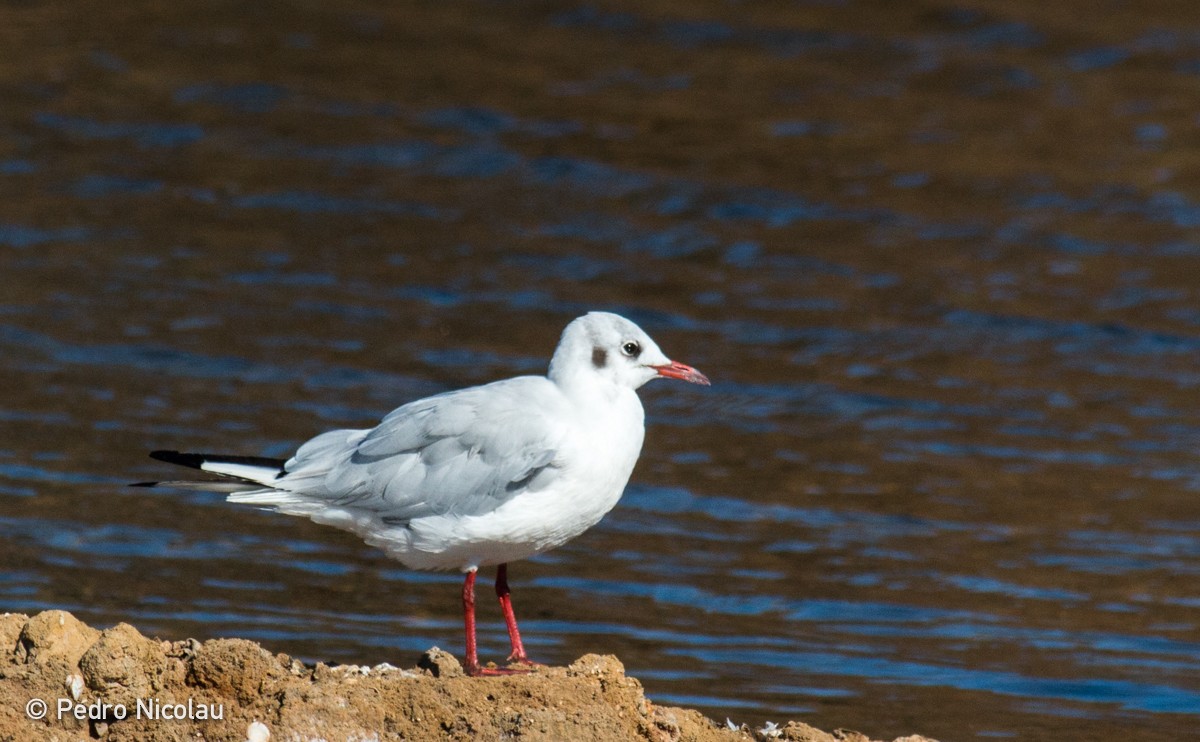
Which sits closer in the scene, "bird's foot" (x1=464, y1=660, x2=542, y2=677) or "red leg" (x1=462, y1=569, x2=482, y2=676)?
"bird's foot" (x1=464, y1=660, x2=542, y2=677)

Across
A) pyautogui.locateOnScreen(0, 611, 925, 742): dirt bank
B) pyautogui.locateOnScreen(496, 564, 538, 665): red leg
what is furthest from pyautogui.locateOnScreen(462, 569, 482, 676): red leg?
pyautogui.locateOnScreen(0, 611, 925, 742): dirt bank

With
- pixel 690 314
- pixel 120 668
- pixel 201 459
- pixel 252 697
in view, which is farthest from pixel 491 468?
pixel 690 314

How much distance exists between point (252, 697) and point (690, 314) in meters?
7.70

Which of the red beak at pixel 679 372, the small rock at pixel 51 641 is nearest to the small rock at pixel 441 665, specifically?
the small rock at pixel 51 641

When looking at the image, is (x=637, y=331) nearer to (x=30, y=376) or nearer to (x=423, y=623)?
(x=423, y=623)

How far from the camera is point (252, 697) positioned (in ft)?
16.4

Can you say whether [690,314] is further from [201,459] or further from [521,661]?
[521,661]

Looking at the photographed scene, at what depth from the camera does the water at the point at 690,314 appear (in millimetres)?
7836

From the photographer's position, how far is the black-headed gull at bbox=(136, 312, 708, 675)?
228 inches

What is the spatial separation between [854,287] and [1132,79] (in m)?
4.71

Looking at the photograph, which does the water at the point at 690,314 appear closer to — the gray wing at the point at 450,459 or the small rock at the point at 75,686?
the gray wing at the point at 450,459

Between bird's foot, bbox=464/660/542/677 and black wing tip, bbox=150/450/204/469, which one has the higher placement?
black wing tip, bbox=150/450/204/469

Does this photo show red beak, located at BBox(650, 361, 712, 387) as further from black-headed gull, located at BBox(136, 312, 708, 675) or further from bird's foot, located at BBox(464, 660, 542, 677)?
bird's foot, located at BBox(464, 660, 542, 677)

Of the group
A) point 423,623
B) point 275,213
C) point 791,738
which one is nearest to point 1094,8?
point 275,213
